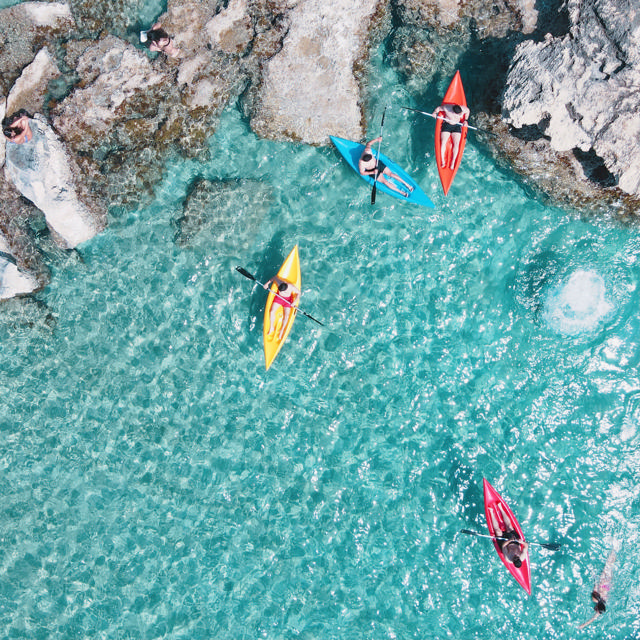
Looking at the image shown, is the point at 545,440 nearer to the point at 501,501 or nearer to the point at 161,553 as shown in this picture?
the point at 501,501

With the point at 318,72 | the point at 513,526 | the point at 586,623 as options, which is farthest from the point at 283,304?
the point at 586,623

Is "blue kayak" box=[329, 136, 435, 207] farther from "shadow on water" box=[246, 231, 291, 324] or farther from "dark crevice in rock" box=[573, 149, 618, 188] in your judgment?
"dark crevice in rock" box=[573, 149, 618, 188]

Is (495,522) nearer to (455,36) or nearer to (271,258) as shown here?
(271,258)

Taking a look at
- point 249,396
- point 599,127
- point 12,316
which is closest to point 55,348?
point 12,316

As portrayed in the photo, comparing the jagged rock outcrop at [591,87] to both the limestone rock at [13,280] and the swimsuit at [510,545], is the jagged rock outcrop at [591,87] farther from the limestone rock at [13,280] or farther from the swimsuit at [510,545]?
the limestone rock at [13,280]

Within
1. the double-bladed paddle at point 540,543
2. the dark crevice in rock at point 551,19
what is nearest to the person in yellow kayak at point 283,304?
the double-bladed paddle at point 540,543

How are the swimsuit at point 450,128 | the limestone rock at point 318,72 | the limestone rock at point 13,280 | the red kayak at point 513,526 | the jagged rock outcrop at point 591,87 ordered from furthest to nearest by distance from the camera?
the limestone rock at point 13,280
the limestone rock at point 318,72
the swimsuit at point 450,128
the red kayak at point 513,526
the jagged rock outcrop at point 591,87

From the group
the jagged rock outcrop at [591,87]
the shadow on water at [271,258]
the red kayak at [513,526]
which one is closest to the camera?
the jagged rock outcrop at [591,87]
